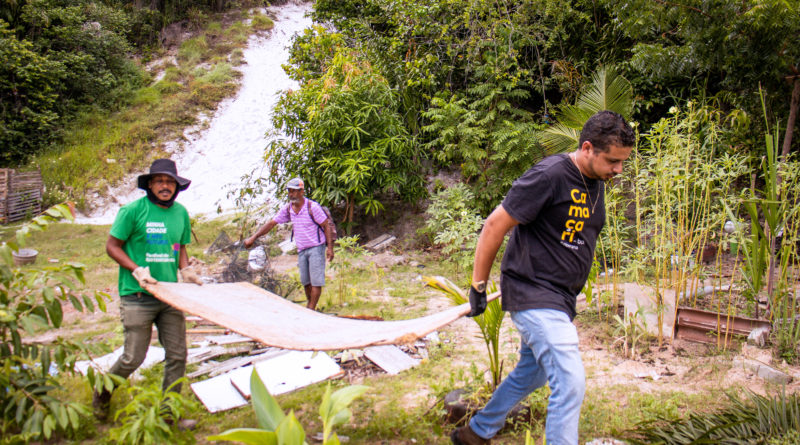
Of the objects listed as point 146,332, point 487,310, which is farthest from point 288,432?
point 146,332

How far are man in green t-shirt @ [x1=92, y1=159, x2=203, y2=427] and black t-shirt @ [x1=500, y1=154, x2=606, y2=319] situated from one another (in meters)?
1.95

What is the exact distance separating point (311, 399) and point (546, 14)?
7.24 m

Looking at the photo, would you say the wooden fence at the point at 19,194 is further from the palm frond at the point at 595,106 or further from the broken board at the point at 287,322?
the palm frond at the point at 595,106

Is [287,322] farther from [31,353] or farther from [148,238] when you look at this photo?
[31,353]

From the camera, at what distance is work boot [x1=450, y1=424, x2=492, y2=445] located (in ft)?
7.91

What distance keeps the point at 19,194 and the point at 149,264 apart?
11132mm

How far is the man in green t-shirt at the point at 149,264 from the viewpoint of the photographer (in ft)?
8.85

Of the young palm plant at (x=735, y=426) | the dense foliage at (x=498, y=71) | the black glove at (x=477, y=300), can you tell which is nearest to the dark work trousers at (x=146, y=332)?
the black glove at (x=477, y=300)

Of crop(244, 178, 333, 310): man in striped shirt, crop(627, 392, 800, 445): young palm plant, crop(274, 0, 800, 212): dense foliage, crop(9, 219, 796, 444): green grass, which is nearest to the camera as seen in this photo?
crop(627, 392, 800, 445): young palm plant

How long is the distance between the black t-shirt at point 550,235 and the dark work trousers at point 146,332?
77.5 inches

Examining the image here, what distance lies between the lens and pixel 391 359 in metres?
3.85

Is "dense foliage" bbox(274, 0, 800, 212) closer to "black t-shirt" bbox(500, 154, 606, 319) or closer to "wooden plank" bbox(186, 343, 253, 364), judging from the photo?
"black t-shirt" bbox(500, 154, 606, 319)

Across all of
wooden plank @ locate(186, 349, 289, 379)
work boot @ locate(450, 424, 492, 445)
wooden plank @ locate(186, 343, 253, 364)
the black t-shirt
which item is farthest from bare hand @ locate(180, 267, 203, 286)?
the black t-shirt

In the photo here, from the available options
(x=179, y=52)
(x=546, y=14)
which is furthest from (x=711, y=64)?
(x=179, y=52)
